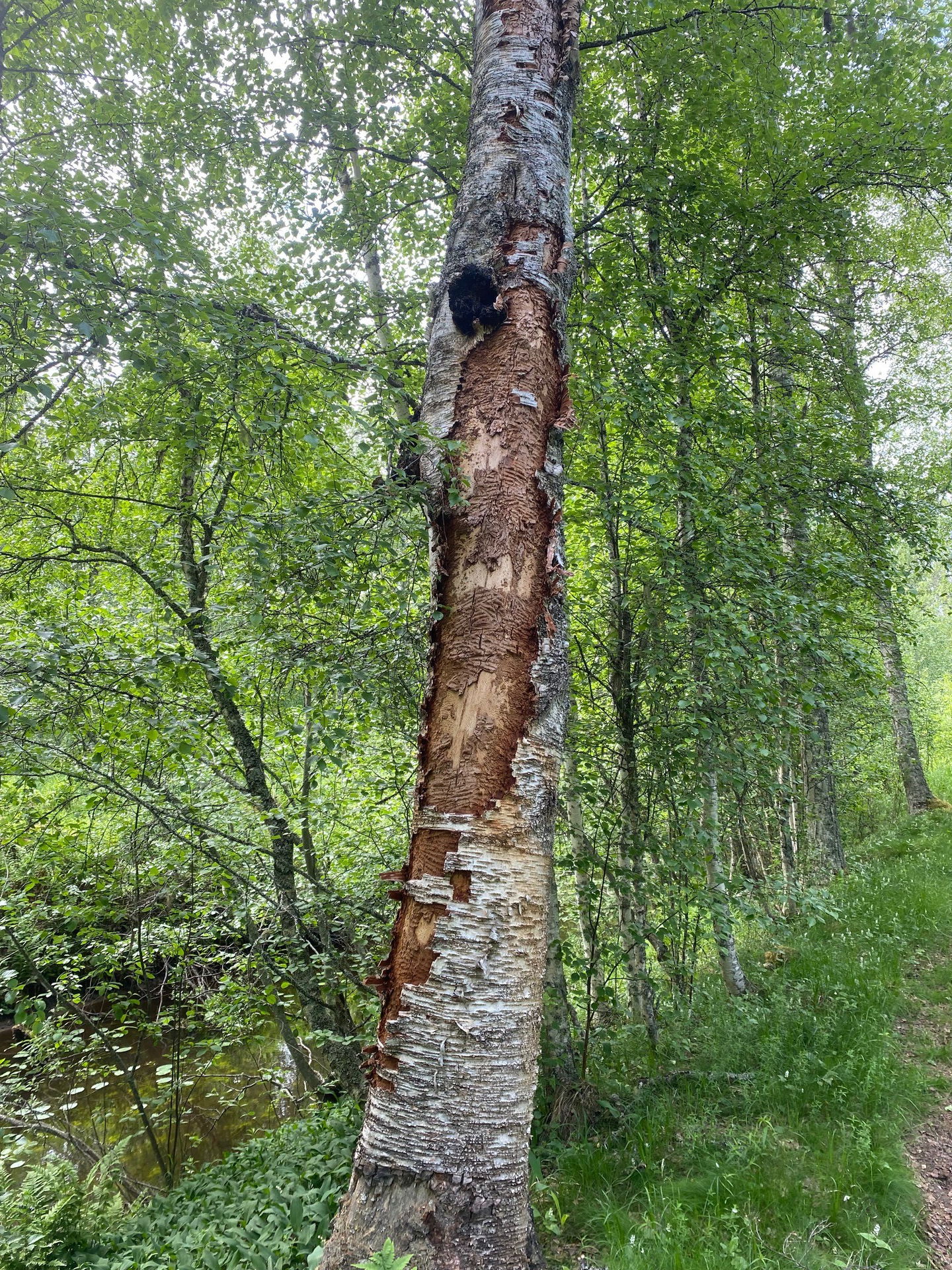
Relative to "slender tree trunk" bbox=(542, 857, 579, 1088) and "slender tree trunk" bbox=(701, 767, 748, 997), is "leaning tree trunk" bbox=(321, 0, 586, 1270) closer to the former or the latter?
"slender tree trunk" bbox=(542, 857, 579, 1088)

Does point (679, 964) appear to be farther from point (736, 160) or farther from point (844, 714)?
point (736, 160)

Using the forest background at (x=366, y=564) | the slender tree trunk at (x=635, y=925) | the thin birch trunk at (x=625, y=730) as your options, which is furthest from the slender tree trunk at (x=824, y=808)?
A: the thin birch trunk at (x=625, y=730)

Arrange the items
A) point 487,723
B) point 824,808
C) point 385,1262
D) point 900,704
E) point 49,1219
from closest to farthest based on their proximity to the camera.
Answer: point 385,1262 → point 487,723 → point 49,1219 → point 824,808 → point 900,704

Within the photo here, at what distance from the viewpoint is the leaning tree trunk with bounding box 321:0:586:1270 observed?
159cm

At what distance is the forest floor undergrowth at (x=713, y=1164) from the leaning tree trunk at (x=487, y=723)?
0.49 metres

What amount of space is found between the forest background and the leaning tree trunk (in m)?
0.48

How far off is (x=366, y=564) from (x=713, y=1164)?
10.5 ft

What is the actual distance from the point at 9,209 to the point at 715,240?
14.7ft

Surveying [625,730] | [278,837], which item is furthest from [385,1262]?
[278,837]

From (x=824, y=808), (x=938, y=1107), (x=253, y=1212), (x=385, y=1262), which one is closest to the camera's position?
(x=385, y=1262)

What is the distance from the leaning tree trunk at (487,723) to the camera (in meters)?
1.59

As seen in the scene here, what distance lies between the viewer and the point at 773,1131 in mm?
3184

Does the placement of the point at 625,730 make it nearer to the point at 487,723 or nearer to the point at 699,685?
the point at 699,685

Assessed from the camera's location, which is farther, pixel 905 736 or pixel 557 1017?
pixel 905 736
